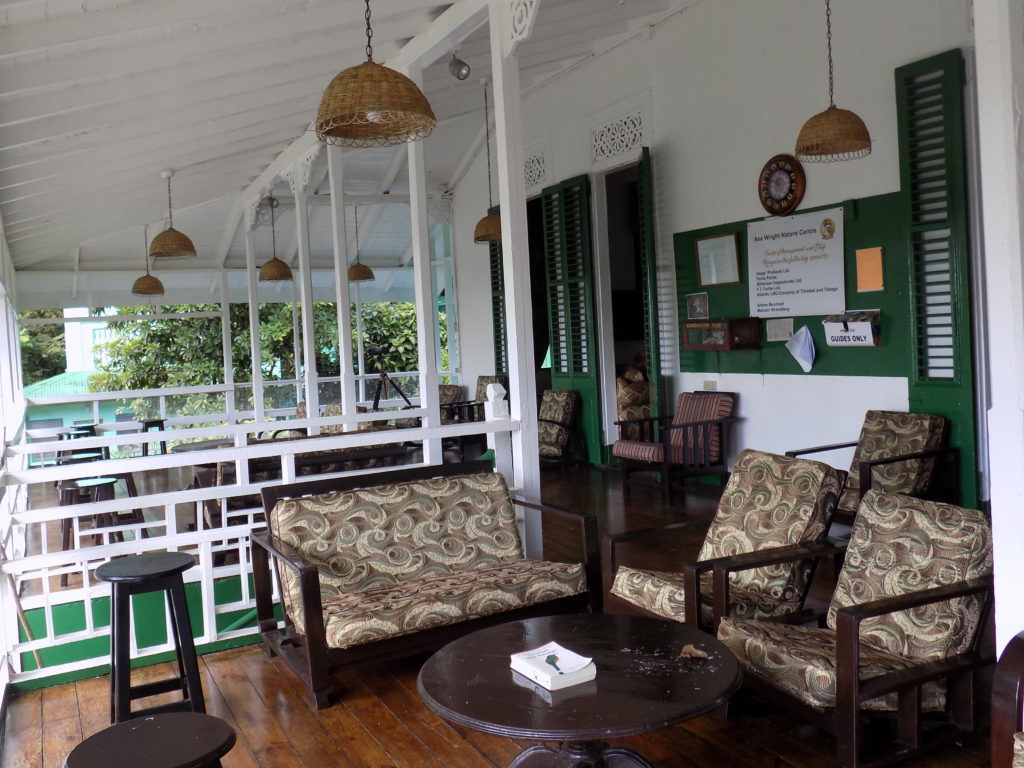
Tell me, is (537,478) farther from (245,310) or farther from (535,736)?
(245,310)

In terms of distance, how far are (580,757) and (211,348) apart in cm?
1340

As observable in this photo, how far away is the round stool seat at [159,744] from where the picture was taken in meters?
1.89

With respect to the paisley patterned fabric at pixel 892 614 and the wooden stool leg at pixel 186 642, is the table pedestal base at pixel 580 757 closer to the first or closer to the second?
the paisley patterned fabric at pixel 892 614

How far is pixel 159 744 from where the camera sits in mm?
1972

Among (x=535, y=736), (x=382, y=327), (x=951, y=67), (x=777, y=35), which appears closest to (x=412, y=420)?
(x=382, y=327)

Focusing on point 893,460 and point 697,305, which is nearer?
point 893,460

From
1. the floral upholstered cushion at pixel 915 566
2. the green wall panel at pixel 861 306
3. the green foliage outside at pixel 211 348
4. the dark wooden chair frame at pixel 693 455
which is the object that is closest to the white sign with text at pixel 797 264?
the green wall panel at pixel 861 306

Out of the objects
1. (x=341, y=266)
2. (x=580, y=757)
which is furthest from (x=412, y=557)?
(x=341, y=266)

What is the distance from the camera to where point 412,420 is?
11.6 meters

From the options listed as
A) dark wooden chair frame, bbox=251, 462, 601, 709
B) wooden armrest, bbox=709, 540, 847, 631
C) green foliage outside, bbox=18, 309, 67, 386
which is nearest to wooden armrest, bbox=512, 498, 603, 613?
dark wooden chair frame, bbox=251, 462, 601, 709

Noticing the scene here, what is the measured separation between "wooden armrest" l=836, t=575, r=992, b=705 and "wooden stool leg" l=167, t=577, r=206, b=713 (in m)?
2.24

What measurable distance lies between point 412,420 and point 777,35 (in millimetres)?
6723

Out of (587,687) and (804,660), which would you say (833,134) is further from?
(587,687)

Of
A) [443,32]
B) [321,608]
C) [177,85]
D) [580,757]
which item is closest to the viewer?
[580,757]
